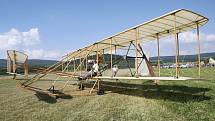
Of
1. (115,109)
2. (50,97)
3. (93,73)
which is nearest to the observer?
(115,109)

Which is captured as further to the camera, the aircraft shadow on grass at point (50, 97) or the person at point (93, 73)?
the person at point (93, 73)

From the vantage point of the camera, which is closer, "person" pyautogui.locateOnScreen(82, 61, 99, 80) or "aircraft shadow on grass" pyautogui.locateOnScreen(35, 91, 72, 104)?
"aircraft shadow on grass" pyautogui.locateOnScreen(35, 91, 72, 104)

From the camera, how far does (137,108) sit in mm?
8461

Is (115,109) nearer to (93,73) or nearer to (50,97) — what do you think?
(50,97)

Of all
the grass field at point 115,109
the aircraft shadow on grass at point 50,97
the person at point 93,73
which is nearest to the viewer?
the grass field at point 115,109

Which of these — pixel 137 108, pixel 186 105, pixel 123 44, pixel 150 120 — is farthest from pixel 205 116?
pixel 123 44

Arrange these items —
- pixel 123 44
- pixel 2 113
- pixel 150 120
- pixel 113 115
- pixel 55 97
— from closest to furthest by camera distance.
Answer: pixel 150 120, pixel 113 115, pixel 2 113, pixel 55 97, pixel 123 44

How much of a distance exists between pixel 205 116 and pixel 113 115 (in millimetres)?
2831

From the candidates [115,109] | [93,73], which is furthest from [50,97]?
[115,109]

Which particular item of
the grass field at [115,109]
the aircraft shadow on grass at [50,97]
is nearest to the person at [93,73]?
the aircraft shadow on grass at [50,97]

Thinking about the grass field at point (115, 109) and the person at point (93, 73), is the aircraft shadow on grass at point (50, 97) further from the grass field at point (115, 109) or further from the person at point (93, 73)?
the person at point (93, 73)

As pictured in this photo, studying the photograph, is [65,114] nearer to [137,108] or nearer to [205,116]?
[137,108]

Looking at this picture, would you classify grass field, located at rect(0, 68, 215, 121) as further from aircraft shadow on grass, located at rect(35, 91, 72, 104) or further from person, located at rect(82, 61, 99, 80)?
person, located at rect(82, 61, 99, 80)

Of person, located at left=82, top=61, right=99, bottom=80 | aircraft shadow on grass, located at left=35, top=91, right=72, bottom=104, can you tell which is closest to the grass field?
aircraft shadow on grass, located at left=35, top=91, right=72, bottom=104
